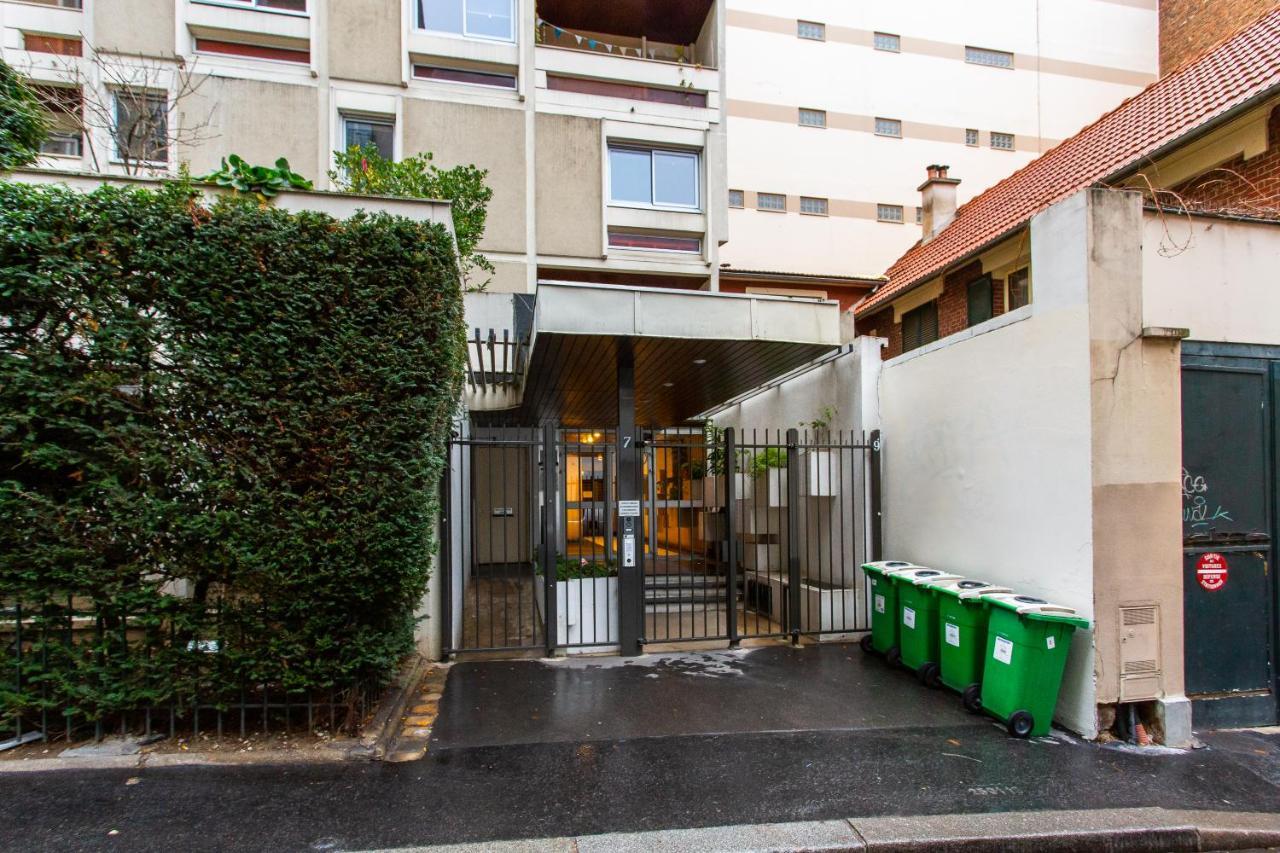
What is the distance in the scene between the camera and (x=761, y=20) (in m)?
23.5

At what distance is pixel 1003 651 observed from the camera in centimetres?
492

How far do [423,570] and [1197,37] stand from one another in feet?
70.5

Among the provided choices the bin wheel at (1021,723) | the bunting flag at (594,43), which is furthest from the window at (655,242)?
the bin wheel at (1021,723)

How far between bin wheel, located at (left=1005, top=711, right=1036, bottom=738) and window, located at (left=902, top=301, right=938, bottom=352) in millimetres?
9028

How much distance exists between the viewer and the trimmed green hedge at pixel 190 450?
159 inches

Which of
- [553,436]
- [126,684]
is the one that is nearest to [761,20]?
[553,436]

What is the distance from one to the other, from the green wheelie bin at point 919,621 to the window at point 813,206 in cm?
1982

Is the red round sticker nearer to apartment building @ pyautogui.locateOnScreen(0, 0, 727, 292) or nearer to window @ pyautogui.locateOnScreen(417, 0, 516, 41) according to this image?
apartment building @ pyautogui.locateOnScreen(0, 0, 727, 292)

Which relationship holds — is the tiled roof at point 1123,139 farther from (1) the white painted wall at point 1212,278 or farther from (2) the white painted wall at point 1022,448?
(2) the white painted wall at point 1022,448

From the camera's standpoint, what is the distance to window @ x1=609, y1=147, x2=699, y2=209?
1495 centimetres

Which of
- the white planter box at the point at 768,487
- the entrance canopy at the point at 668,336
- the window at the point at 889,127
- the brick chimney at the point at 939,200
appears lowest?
the white planter box at the point at 768,487

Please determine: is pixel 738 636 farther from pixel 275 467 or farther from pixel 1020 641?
pixel 275 467

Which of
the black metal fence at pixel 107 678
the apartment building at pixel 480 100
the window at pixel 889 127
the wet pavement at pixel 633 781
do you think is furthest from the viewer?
the window at pixel 889 127

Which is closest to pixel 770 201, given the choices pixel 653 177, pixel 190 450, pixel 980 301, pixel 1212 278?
pixel 653 177
